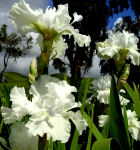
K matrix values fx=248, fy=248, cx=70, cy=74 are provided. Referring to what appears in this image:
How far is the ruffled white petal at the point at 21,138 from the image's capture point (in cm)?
68

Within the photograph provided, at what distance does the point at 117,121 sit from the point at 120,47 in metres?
0.79

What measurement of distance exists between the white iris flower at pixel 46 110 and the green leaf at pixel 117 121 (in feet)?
1.33

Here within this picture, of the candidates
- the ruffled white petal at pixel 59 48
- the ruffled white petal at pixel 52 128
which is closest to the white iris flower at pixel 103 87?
the ruffled white petal at pixel 59 48

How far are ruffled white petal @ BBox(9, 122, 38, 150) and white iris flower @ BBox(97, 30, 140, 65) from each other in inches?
41.9

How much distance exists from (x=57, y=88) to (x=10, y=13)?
0.91ft

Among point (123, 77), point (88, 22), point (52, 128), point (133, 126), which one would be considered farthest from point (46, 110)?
point (88, 22)

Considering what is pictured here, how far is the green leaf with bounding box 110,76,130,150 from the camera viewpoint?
105cm

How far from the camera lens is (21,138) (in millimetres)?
698

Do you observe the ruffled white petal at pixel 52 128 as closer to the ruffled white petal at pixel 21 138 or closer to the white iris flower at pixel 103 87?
the ruffled white petal at pixel 21 138

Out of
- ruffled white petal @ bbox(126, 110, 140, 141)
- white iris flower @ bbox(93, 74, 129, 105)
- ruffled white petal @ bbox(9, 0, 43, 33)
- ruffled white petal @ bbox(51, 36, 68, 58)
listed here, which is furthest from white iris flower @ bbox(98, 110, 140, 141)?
ruffled white petal @ bbox(9, 0, 43, 33)

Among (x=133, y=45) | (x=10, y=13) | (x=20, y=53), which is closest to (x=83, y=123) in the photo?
(x=10, y=13)

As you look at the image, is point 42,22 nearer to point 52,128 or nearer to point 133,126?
point 52,128

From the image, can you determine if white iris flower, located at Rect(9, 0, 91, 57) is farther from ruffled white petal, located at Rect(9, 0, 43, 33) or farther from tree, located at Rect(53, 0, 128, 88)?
tree, located at Rect(53, 0, 128, 88)

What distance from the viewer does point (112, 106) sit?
1.06 m
